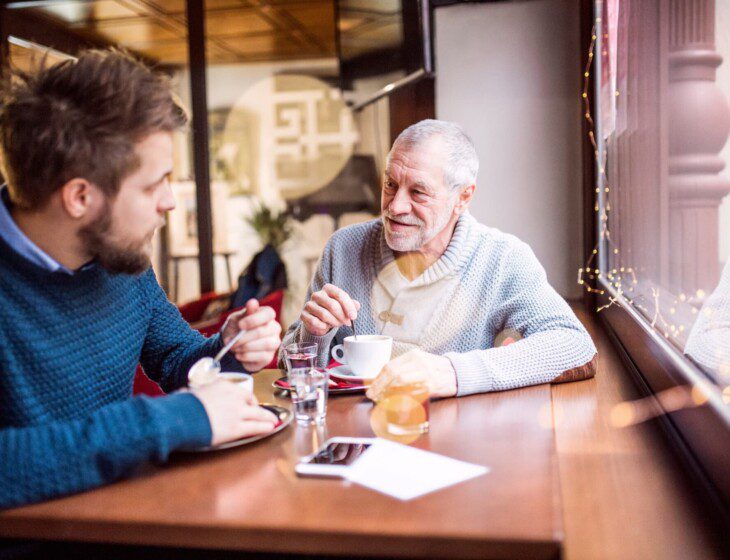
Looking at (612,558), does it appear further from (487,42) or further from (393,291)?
(487,42)

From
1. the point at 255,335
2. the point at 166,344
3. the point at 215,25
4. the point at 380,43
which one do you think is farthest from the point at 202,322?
the point at 215,25

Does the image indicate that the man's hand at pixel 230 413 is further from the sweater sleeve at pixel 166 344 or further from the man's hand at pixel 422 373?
the sweater sleeve at pixel 166 344

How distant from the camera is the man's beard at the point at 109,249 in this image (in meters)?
1.11

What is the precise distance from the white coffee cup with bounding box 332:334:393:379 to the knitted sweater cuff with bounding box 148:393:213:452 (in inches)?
17.6

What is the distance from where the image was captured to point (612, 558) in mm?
907

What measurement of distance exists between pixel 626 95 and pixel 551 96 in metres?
1.06

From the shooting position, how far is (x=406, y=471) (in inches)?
35.6

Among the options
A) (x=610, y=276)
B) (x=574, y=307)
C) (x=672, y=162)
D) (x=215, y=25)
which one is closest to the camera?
(x=672, y=162)

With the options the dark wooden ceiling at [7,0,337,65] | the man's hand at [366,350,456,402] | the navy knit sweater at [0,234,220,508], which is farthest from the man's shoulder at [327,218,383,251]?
the dark wooden ceiling at [7,0,337,65]

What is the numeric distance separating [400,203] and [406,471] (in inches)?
39.2

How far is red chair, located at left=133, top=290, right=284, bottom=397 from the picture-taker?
2.02 metres

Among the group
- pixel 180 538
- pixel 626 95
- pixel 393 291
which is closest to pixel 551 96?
pixel 626 95

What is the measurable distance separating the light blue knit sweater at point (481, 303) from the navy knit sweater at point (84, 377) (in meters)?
0.40

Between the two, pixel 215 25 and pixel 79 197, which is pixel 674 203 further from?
pixel 215 25
